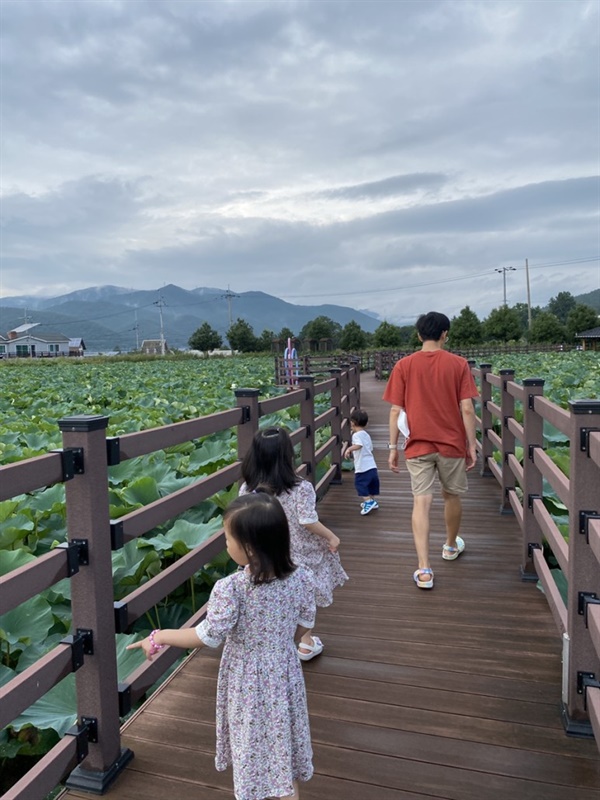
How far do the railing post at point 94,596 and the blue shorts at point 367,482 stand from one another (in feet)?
11.7

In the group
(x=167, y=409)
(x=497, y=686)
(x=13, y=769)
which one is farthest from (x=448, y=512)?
(x=167, y=409)

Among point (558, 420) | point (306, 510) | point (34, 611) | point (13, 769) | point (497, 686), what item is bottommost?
point (13, 769)

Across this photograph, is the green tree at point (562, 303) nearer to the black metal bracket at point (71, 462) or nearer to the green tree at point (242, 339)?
the green tree at point (242, 339)

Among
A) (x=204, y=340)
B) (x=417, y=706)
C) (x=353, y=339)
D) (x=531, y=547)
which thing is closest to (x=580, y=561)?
(x=417, y=706)

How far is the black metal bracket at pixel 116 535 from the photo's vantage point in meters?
2.15

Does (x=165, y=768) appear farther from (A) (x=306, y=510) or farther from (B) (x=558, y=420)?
(B) (x=558, y=420)

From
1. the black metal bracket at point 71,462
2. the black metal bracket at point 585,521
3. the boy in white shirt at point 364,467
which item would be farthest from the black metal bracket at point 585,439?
the boy in white shirt at point 364,467

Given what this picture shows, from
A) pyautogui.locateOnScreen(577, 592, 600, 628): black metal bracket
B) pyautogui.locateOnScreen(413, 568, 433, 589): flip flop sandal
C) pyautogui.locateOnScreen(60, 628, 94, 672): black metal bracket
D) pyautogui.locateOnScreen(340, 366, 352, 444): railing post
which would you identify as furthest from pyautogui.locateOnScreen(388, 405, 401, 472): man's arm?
pyautogui.locateOnScreen(340, 366, 352, 444): railing post

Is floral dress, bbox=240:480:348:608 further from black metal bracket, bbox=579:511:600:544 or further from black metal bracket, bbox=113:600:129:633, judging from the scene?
black metal bracket, bbox=579:511:600:544

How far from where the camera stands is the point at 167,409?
32.3 feet

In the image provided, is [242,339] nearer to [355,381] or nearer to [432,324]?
[355,381]

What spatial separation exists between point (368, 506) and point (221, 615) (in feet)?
12.5

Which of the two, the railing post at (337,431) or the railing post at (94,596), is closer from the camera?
the railing post at (94,596)

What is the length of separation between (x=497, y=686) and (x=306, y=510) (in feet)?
3.49
